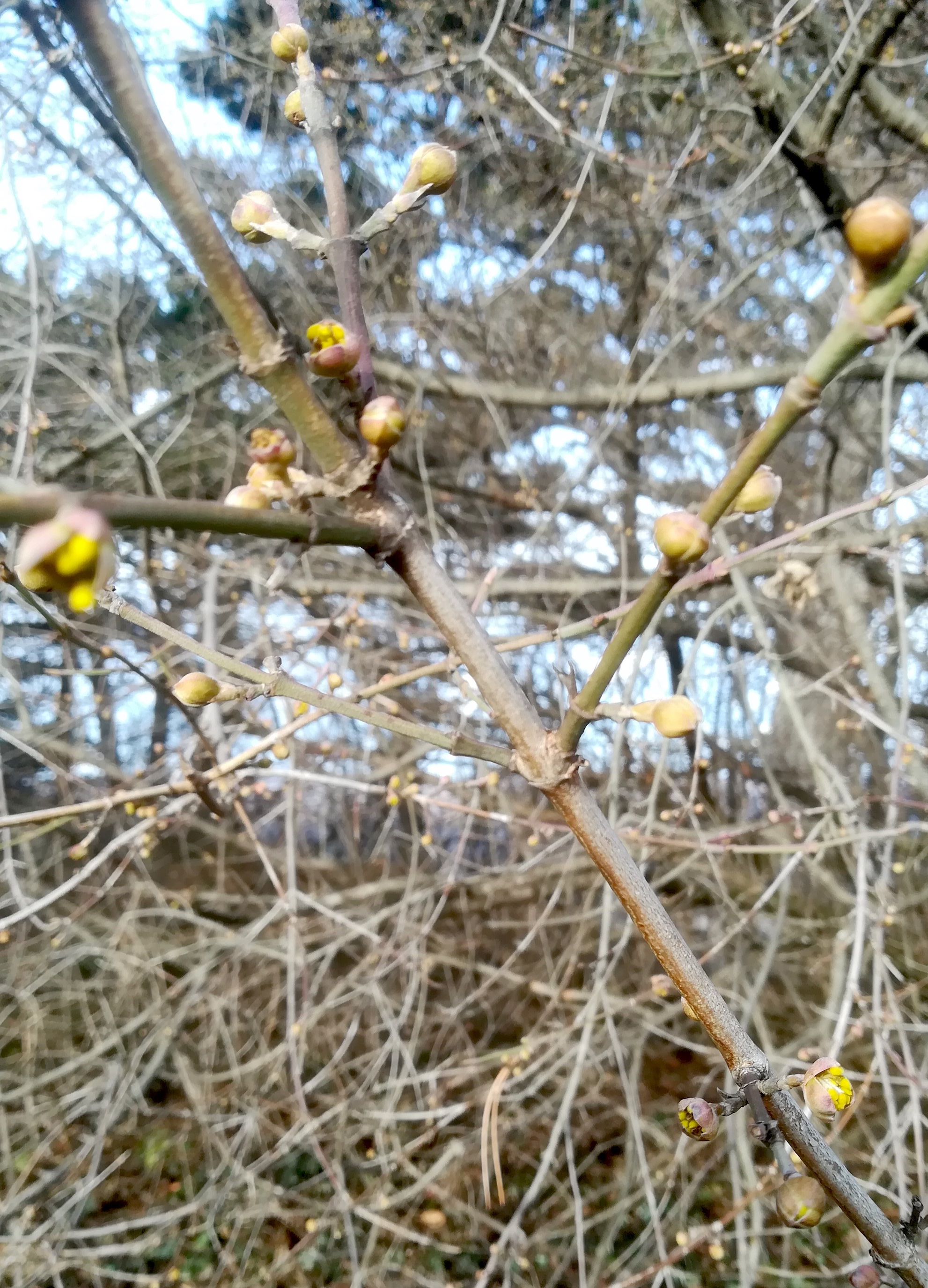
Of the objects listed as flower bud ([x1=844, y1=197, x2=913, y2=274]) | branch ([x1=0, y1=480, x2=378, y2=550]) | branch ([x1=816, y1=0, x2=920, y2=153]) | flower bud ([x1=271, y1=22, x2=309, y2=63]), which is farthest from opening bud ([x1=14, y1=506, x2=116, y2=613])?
branch ([x1=816, y1=0, x2=920, y2=153])

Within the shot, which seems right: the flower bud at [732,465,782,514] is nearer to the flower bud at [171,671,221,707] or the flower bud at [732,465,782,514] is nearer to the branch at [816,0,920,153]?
the flower bud at [171,671,221,707]

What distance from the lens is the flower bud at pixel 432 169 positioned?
2.21 ft

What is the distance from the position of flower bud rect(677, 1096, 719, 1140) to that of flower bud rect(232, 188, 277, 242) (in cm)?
83

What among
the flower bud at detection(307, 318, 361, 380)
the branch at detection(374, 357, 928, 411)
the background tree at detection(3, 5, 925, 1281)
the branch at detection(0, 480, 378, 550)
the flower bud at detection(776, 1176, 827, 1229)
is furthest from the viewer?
the branch at detection(374, 357, 928, 411)

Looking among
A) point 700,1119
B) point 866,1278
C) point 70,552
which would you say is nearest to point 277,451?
point 70,552

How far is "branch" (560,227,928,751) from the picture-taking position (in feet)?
1.25

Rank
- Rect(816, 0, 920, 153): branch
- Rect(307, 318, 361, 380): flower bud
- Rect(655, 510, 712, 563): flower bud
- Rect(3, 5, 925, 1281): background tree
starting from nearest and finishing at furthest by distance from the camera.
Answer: Rect(655, 510, 712, 563): flower bud < Rect(307, 318, 361, 380): flower bud < Rect(816, 0, 920, 153): branch < Rect(3, 5, 925, 1281): background tree

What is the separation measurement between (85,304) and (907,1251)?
398 centimetres

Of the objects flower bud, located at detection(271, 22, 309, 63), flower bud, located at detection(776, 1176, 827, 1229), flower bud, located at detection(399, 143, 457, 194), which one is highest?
flower bud, located at detection(271, 22, 309, 63)

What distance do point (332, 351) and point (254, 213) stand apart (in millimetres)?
240

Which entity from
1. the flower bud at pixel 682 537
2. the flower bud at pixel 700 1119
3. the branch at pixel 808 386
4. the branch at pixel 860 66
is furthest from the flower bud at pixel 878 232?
the branch at pixel 860 66

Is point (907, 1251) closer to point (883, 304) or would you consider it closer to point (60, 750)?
point (883, 304)

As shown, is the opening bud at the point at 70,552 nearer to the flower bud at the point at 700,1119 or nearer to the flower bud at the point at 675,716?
the flower bud at the point at 675,716

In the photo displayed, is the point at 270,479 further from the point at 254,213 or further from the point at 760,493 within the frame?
the point at 760,493
